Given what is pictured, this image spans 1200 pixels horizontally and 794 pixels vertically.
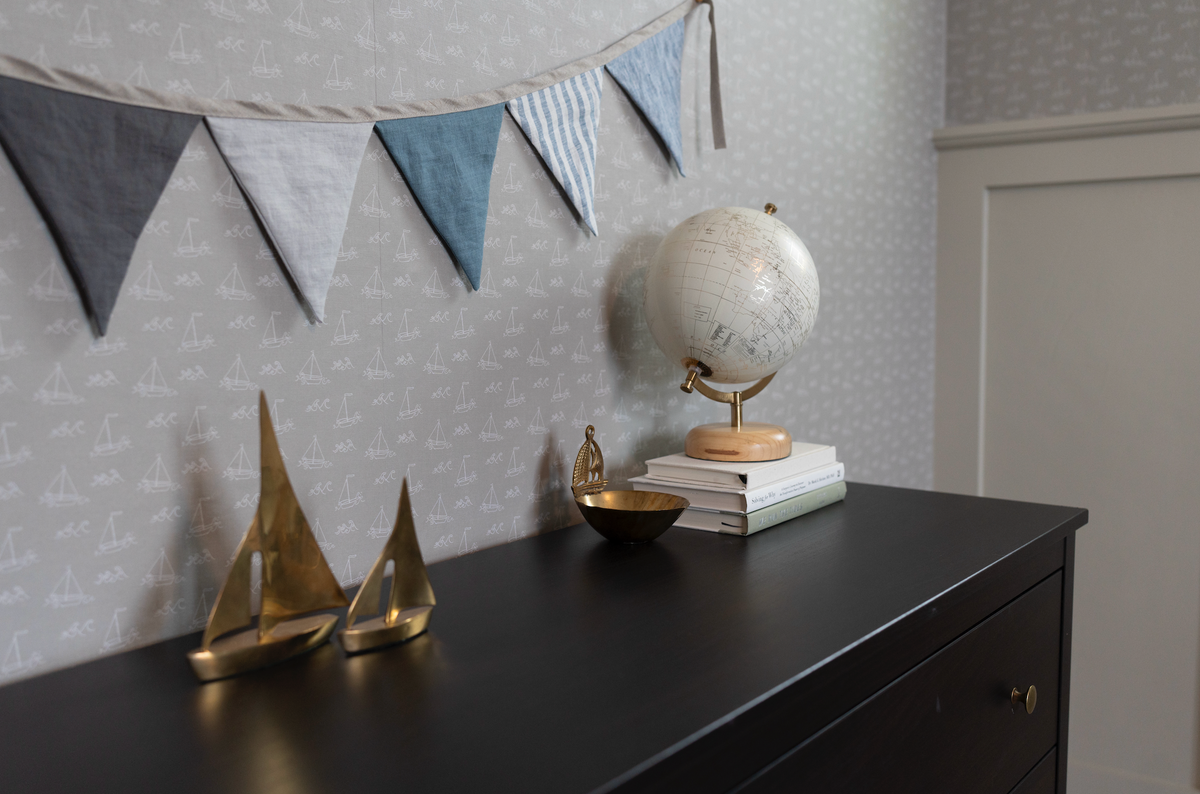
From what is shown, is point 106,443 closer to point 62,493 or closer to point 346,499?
point 62,493

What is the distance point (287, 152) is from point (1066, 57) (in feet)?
5.89

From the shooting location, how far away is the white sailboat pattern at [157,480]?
Answer: 2.39 ft

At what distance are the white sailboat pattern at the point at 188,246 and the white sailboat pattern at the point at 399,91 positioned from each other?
0.25 metres

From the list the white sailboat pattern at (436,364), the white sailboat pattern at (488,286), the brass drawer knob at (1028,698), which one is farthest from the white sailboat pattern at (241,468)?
the brass drawer knob at (1028,698)

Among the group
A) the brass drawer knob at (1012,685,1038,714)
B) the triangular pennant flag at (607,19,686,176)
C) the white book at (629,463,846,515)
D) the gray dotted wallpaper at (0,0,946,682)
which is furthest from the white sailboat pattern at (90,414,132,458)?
the brass drawer knob at (1012,685,1038,714)

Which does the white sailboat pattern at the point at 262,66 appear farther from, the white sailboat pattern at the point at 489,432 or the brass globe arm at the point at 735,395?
the brass globe arm at the point at 735,395

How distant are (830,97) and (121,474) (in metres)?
1.41

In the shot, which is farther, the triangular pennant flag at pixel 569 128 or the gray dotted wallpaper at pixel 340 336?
the triangular pennant flag at pixel 569 128

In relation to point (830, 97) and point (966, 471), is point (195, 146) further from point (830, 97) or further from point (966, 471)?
point (966, 471)

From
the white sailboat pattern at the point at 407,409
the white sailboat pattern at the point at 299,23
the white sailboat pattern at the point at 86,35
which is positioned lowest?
the white sailboat pattern at the point at 407,409

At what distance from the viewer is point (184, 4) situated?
2.38 feet

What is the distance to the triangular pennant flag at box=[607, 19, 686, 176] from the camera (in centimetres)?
118

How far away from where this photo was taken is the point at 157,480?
735 millimetres

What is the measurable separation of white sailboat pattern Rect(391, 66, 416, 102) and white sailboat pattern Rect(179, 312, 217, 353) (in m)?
0.30
